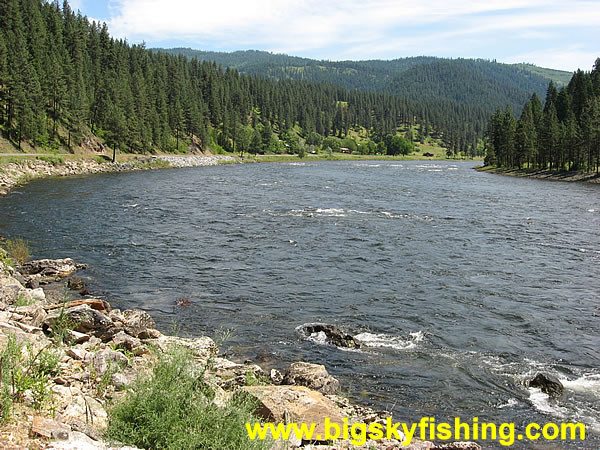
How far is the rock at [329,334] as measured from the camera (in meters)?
15.9

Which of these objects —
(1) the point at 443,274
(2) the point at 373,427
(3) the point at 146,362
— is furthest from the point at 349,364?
(1) the point at 443,274

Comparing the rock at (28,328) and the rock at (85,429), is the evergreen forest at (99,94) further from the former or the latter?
the rock at (85,429)

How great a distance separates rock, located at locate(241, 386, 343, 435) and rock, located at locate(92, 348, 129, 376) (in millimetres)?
2835

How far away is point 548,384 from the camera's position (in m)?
13.1

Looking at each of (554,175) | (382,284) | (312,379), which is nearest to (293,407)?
(312,379)

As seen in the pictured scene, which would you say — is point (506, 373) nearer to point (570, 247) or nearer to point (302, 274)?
point (302, 274)

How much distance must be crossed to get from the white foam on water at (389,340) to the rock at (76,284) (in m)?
12.1

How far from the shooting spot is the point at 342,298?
20.5m

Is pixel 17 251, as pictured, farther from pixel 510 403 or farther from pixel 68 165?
pixel 68 165

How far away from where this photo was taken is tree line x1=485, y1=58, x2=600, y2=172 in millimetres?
87125

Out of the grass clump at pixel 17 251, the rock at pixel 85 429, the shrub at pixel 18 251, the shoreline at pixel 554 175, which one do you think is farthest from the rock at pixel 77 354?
the shoreline at pixel 554 175

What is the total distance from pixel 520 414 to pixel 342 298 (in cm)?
940

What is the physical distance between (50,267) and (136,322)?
967 centimetres

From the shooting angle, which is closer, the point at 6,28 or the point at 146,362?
the point at 146,362
